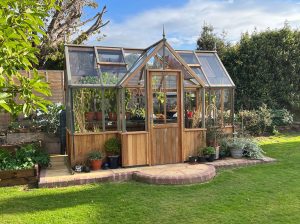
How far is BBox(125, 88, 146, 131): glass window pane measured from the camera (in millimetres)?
7078

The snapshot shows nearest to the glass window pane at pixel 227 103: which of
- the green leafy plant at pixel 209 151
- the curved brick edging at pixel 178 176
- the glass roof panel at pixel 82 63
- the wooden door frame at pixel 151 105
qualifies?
the green leafy plant at pixel 209 151

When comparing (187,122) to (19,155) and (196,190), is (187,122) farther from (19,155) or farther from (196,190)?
(19,155)

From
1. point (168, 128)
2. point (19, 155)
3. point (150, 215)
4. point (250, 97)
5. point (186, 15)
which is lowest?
point (150, 215)

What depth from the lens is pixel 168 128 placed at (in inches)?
278

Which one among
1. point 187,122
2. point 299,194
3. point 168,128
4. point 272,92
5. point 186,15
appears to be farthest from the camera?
point 272,92

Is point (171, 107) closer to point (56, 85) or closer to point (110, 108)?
point (110, 108)

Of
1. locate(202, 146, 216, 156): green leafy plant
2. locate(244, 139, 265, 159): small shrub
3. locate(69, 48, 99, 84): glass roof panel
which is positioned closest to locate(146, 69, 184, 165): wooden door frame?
locate(202, 146, 216, 156): green leafy plant

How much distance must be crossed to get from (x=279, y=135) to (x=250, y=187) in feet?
23.6

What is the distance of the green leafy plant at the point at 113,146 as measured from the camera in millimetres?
6746

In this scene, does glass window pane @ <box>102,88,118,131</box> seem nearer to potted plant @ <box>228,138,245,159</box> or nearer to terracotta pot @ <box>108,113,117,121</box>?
terracotta pot @ <box>108,113,117,121</box>

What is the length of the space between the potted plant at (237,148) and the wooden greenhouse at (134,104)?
2.80 feet

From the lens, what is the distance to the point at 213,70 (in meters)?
8.37

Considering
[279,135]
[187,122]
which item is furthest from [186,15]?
[279,135]

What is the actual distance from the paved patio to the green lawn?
19 cm
